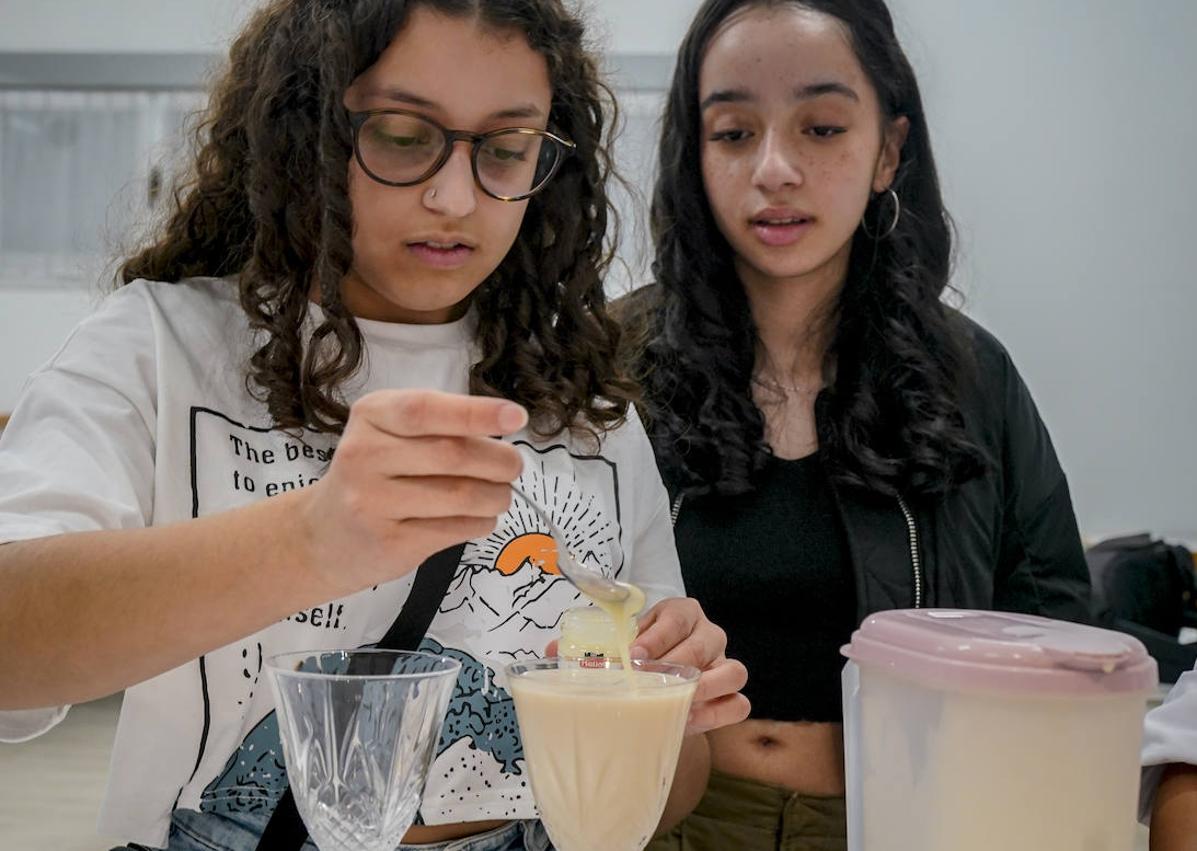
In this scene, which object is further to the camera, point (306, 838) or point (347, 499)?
point (306, 838)

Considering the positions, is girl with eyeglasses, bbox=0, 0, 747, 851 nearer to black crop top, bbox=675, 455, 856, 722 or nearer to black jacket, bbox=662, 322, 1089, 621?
black crop top, bbox=675, 455, 856, 722

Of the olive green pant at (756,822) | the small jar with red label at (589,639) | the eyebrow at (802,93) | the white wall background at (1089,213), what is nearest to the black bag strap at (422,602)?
the small jar with red label at (589,639)

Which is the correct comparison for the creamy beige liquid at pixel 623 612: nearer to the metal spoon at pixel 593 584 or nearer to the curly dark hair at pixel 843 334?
the metal spoon at pixel 593 584

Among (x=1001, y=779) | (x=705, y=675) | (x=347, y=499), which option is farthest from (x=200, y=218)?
(x=1001, y=779)

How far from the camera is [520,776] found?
1276 millimetres

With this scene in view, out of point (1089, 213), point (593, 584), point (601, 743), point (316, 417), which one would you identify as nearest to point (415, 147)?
point (316, 417)

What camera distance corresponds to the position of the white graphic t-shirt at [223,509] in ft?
3.50

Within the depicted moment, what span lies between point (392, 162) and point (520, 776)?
702 millimetres

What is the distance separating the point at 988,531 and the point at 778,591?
40cm

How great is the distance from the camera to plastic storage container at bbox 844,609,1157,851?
78 centimetres

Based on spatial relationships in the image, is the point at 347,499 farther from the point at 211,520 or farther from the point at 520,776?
the point at 520,776

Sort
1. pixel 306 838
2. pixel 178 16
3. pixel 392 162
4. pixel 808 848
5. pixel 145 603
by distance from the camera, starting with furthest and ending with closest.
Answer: pixel 178 16 < pixel 808 848 < pixel 392 162 < pixel 306 838 < pixel 145 603

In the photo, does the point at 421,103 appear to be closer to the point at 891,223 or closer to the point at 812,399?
the point at 812,399

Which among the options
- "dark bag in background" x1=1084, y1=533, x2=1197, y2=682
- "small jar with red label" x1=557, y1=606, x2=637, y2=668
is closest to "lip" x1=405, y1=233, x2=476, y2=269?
"small jar with red label" x1=557, y1=606, x2=637, y2=668
